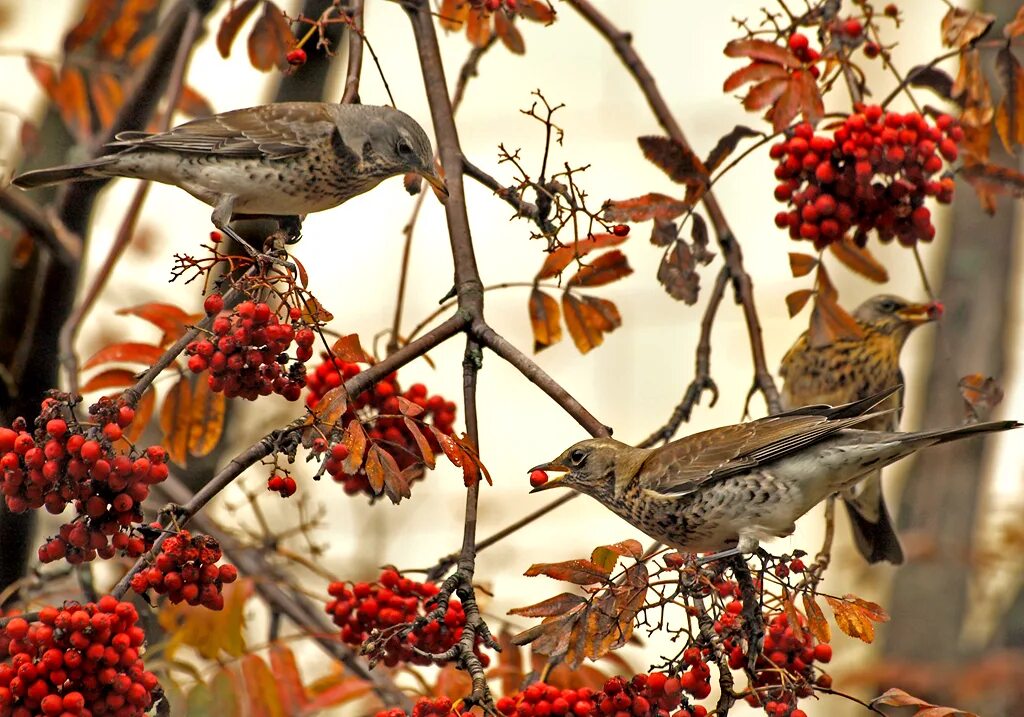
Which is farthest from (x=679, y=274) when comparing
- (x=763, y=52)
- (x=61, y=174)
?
(x=61, y=174)

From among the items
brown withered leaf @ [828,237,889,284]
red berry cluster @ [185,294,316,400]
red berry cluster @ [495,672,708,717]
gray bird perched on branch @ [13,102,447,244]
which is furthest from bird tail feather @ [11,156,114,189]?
brown withered leaf @ [828,237,889,284]

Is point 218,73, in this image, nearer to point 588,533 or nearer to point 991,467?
point 588,533

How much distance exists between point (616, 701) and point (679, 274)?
1356 mm

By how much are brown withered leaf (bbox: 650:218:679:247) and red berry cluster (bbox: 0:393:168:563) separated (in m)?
1.52

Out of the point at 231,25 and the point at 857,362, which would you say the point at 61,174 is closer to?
the point at 231,25

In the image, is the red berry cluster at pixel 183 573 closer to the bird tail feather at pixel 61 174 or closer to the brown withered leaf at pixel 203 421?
the brown withered leaf at pixel 203 421

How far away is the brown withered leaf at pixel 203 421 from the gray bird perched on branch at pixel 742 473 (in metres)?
0.85

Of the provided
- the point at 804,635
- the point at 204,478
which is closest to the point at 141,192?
the point at 204,478

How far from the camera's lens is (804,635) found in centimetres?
246

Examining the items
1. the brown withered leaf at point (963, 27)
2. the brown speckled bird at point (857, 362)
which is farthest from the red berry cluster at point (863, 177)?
the brown speckled bird at point (857, 362)

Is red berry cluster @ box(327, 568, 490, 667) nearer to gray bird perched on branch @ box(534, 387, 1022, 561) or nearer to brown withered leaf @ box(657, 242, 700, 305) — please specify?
gray bird perched on branch @ box(534, 387, 1022, 561)

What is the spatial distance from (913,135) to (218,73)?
6.47 metres

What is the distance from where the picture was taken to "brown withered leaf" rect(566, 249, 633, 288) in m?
3.38

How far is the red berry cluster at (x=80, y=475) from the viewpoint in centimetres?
216
